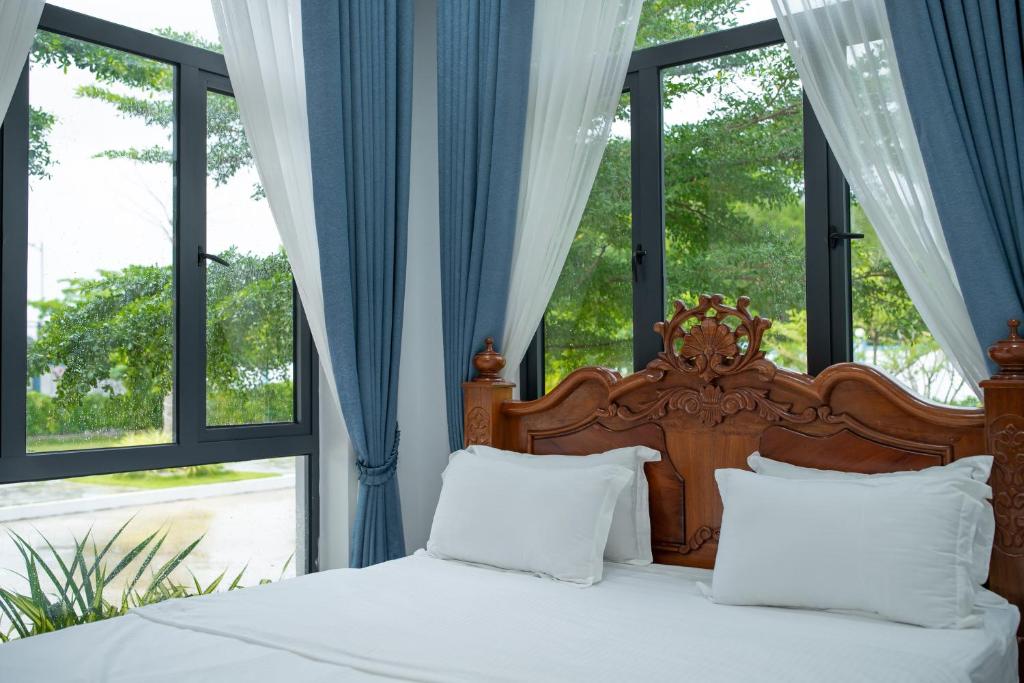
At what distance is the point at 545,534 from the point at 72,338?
1.49m

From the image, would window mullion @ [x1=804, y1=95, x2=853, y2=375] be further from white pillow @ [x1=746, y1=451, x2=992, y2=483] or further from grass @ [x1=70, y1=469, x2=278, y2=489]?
grass @ [x1=70, y1=469, x2=278, y2=489]

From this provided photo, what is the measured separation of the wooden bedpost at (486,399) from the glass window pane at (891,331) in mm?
1163

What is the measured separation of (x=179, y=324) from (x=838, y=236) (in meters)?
2.07

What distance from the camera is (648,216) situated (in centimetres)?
302

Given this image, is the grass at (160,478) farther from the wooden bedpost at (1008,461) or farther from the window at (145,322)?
the wooden bedpost at (1008,461)

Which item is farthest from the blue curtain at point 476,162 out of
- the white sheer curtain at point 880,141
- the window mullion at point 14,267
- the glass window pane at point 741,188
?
the window mullion at point 14,267

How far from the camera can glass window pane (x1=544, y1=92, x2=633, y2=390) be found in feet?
10.2

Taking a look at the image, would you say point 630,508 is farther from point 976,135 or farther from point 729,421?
point 976,135

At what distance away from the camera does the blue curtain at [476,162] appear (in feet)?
10.2

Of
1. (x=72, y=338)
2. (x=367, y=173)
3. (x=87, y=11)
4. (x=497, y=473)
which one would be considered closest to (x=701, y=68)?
(x=367, y=173)

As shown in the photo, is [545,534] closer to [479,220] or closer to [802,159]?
[479,220]

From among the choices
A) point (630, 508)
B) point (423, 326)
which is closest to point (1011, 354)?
point (630, 508)

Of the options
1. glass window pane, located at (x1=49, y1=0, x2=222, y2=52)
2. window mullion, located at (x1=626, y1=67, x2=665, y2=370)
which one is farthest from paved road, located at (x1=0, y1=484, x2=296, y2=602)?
glass window pane, located at (x1=49, y1=0, x2=222, y2=52)

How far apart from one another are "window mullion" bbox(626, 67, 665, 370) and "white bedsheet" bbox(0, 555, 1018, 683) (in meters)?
0.98
